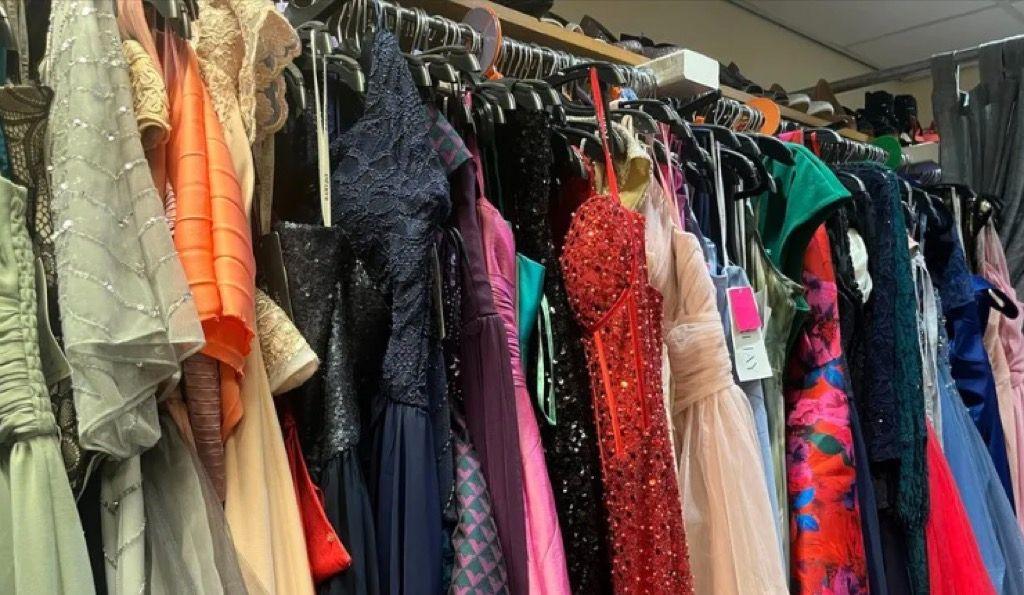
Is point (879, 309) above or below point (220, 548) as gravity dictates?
above

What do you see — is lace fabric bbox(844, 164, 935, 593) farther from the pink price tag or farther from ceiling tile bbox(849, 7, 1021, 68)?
ceiling tile bbox(849, 7, 1021, 68)

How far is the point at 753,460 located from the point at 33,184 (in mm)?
760

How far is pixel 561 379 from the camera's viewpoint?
0.83m

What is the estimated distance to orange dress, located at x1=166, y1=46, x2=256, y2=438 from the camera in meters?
0.55

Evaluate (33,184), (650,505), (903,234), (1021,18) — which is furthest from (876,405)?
(1021,18)

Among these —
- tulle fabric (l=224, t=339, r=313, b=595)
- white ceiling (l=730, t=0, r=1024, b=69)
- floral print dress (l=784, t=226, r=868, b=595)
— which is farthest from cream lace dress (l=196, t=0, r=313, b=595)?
white ceiling (l=730, t=0, r=1024, b=69)

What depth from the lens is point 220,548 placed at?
560 millimetres

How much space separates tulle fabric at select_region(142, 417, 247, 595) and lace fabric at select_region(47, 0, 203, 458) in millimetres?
45

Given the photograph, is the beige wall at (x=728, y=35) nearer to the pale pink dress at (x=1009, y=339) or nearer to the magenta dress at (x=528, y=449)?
the pale pink dress at (x=1009, y=339)

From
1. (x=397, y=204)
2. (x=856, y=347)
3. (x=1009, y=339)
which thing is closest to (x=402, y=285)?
(x=397, y=204)

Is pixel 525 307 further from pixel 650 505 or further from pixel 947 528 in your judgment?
pixel 947 528

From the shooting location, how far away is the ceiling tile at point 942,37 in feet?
10.4

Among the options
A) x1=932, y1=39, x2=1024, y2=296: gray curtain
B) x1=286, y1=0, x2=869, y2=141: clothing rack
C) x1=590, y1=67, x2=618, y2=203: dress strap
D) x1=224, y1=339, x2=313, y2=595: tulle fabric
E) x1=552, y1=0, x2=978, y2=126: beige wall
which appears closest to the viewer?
x1=224, y1=339, x2=313, y2=595: tulle fabric

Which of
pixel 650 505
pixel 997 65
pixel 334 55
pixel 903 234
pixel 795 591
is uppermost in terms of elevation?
pixel 997 65
